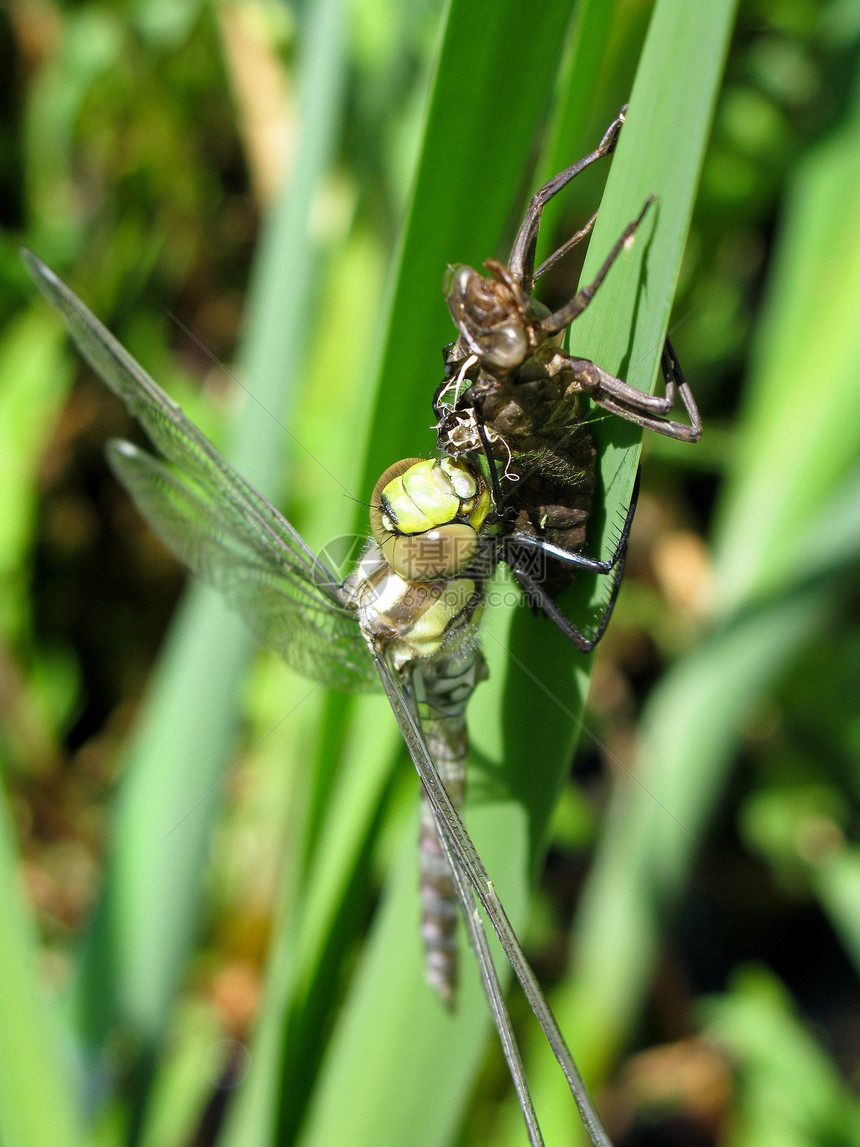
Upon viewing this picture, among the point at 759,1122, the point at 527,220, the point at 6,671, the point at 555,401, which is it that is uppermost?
the point at 527,220

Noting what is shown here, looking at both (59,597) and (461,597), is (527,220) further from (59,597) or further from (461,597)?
(59,597)

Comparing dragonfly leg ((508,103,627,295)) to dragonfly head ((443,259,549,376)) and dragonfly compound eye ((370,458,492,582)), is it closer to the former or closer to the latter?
dragonfly head ((443,259,549,376))

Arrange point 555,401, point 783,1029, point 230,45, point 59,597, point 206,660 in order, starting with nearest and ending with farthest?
point 555,401
point 206,660
point 783,1029
point 230,45
point 59,597

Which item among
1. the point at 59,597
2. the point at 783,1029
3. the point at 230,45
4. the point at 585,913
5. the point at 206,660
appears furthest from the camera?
the point at 59,597

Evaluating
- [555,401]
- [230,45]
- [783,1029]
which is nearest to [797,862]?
[783,1029]

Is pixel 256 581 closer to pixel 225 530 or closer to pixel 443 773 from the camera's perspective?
pixel 225 530

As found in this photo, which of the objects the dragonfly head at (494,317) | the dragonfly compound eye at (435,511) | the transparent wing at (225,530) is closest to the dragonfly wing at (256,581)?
the transparent wing at (225,530)

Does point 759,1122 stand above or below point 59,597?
below
